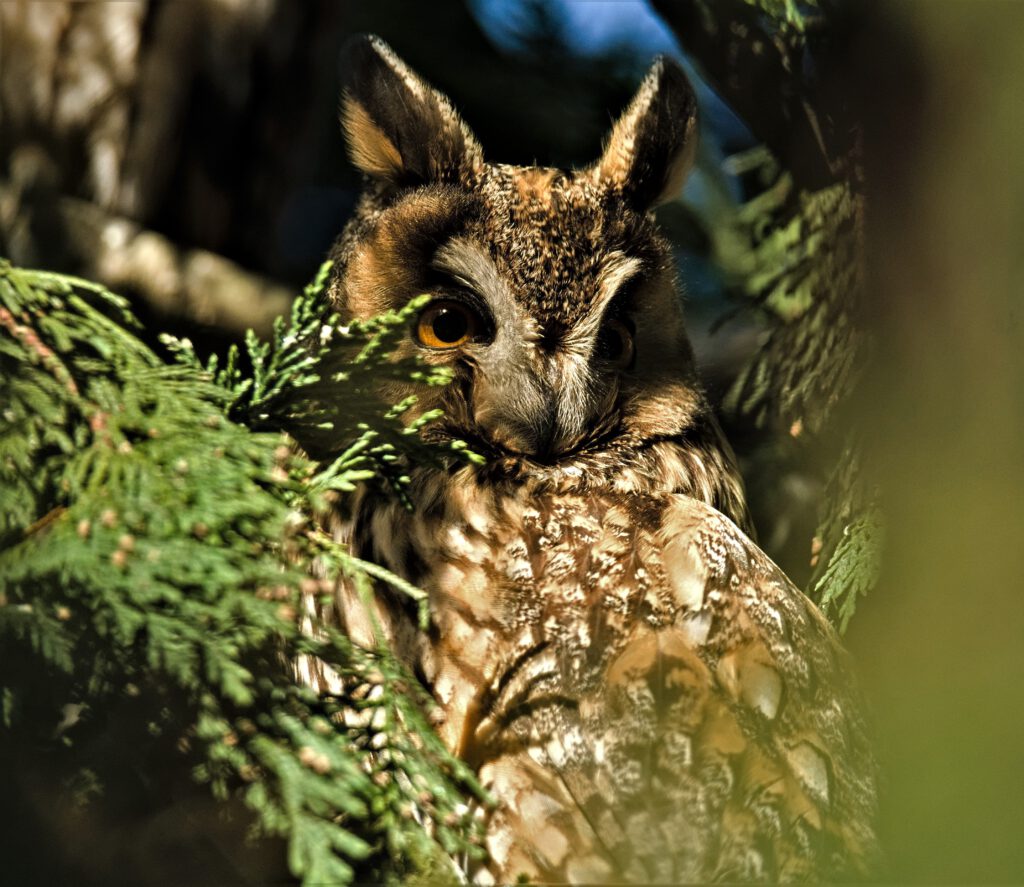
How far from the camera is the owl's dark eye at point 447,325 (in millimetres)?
1760

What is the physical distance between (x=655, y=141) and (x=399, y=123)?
0.55 metres

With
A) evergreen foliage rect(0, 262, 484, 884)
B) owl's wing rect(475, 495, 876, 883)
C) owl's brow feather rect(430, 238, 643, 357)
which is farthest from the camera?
owl's brow feather rect(430, 238, 643, 357)

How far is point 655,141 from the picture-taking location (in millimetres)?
2047

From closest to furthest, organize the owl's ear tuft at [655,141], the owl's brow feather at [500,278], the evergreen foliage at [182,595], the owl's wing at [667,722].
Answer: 1. the evergreen foliage at [182,595]
2. the owl's wing at [667,722]
3. the owl's brow feather at [500,278]
4. the owl's ear tuft at [655,141]

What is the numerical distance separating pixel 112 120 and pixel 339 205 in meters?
1.23

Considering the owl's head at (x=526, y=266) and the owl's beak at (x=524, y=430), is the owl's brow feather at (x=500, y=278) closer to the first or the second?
the owl's head at (x=526, y=266)

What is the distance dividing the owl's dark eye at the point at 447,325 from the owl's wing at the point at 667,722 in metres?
0.38

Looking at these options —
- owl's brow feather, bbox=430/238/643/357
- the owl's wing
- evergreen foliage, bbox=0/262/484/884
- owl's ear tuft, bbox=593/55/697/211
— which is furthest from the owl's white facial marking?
evergreen foliage, bbox=0/262/484/884

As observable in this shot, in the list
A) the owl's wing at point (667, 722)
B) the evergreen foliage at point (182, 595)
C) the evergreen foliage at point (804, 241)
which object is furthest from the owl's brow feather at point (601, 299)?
the evergreen foliage at point (182, 595)

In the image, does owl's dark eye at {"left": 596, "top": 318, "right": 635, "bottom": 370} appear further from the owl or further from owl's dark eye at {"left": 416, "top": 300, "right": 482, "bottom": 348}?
owl's dark eye at {"left": 416, "top": 300, "right": 482, "bottom": 348}

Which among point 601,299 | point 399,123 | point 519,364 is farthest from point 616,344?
point 399,123

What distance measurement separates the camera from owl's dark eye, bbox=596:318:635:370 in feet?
6.08

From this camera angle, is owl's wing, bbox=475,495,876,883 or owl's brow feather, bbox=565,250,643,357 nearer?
owl's wing, bbox=475,495,876,883

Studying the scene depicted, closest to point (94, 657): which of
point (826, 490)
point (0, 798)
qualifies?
point (0, 798)
